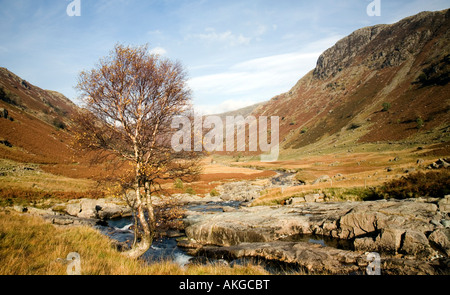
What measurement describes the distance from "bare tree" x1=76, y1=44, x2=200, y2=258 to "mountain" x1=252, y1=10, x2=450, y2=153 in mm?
80020

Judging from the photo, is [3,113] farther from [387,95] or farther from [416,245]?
[387,95]

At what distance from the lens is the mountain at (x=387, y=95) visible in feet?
277

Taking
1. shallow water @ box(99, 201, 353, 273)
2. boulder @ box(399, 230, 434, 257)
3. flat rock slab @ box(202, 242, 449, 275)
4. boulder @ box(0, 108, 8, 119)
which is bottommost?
shallow water @ box(99, 201, 353, 273)

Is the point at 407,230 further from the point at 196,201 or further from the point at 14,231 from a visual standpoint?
the point at 196,201

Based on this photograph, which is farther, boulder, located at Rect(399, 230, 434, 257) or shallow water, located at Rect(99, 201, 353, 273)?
shallow water, located at Rect(99, 201, 353, 273)

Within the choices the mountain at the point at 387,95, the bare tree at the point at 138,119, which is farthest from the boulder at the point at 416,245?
the mountain at the point at 387,95

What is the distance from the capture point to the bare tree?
33.9 feet

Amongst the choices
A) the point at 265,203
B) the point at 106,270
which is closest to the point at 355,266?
the point at 106,270

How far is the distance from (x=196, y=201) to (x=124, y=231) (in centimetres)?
1638

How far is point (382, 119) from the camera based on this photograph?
102m

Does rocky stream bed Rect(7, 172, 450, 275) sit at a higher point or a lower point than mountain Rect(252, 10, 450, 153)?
lower

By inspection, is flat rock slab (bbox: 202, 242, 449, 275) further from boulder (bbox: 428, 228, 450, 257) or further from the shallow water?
boulder (bbox: 428, 228, 450, 257)

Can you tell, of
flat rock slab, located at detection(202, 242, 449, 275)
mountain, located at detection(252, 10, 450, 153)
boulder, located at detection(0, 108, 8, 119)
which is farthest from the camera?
mountain, located at detection(252, 10, 450, 153)

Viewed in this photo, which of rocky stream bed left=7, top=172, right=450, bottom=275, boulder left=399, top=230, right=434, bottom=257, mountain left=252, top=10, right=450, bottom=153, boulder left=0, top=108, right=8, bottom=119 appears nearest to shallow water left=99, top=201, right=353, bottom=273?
rocky stream bed left=7, top=172, right=450, bottom=275
